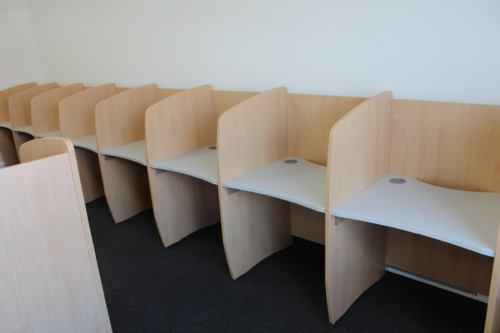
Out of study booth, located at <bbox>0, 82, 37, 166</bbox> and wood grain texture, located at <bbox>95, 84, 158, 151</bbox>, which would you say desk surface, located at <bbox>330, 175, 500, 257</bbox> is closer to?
wood grain texture, located at <bbox>95, 84, 158, 151</bbox>

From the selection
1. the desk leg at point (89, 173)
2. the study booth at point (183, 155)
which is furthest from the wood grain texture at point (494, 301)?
the desk leg at point (89, 173)

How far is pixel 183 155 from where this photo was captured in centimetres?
269

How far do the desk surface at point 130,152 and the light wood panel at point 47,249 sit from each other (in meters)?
1.20

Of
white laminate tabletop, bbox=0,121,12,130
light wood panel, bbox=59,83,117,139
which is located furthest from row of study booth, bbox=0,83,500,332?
→ white laminate tabletop, bbox=0,121,12,130

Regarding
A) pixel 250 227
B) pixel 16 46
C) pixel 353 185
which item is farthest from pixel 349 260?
pixel 16 46

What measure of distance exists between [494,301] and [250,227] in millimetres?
1340

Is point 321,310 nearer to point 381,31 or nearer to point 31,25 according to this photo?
point 381,31

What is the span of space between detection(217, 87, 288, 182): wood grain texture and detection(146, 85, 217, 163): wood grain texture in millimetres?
682

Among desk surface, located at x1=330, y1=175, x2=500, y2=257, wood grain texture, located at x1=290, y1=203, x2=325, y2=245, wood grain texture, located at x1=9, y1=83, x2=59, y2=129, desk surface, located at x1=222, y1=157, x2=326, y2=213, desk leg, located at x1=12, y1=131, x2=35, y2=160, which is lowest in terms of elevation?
wood grain texture, located at x1=290, y1=203, x2=325, y2=245

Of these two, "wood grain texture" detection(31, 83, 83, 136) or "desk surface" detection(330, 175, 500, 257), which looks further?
"wood grain texture" detection(31, 83, 83, 136)

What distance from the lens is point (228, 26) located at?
2.69m

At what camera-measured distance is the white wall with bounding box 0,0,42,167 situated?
4.71 meters

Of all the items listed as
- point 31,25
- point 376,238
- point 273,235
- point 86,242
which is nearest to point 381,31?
point 376,238

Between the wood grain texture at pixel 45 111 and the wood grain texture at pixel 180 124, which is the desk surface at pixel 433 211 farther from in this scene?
the wood grain texture at pixel 45 111
